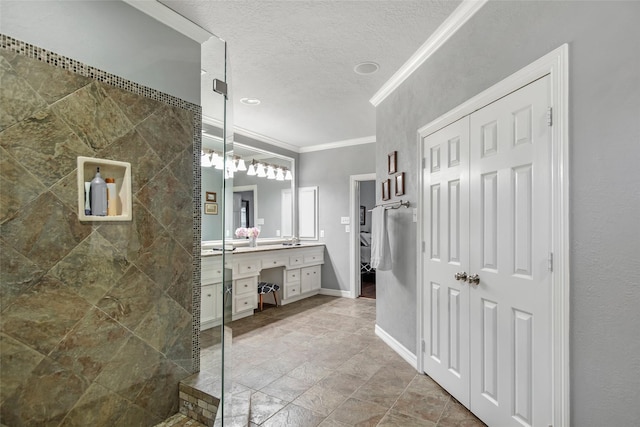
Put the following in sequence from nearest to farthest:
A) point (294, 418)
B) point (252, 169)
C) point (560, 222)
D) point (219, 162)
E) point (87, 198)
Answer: point (560, 222), point (87, 198), point (294, 418), point (219, 162), point (252, 169)

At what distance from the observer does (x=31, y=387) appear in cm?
156

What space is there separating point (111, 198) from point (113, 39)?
3.00ft

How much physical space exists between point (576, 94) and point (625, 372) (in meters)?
1.10

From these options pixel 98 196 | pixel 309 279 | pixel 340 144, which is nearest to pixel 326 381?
pixel 98 196

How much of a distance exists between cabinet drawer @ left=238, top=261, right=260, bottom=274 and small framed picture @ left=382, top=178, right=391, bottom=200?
6.22 ft

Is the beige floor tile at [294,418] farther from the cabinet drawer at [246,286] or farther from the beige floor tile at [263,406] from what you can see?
the cabinet drawer at [246,286]

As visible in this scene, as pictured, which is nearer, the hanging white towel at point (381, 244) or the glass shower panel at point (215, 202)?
the glass shower panel at point (215, 202)

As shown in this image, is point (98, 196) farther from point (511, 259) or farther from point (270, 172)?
point (270, 172)

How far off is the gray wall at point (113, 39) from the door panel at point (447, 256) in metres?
1.82

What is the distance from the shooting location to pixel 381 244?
3.29 m

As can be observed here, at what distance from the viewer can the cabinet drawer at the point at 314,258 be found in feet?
17.7

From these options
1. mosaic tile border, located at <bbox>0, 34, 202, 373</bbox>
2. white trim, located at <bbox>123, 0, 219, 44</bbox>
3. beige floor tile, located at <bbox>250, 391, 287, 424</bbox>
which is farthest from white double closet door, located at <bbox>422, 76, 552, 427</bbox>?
white trim, located at <bbox>123, 0, 219, 44</bbox>

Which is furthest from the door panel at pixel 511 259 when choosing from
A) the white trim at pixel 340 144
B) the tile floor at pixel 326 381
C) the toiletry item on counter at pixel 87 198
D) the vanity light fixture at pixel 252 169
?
the vanity light fixture at pixel 252 169

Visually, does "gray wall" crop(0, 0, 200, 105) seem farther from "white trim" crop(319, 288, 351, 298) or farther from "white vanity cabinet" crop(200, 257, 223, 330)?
"white trim" crop(319, 288, 351, 298)
